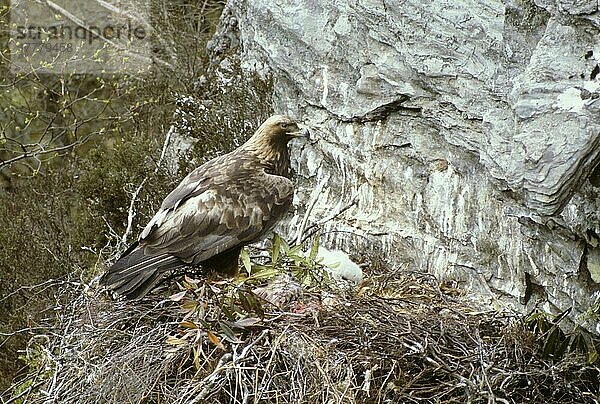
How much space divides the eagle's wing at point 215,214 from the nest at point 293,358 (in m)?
0.34

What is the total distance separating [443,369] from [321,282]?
121 cm

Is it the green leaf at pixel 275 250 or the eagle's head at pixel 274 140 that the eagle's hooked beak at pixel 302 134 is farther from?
the green leaf at pixel 275 250

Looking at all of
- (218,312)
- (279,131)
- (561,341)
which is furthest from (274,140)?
(561,341)

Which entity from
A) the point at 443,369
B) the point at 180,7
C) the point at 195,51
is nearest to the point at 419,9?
the point at 443,369

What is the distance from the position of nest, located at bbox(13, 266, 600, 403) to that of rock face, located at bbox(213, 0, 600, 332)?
0.47 m

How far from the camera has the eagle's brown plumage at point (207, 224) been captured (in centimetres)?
461

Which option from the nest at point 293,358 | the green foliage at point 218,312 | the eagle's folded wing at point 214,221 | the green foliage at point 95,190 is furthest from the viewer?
the green foliage at point 95,190

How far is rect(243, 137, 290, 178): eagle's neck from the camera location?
5.26m

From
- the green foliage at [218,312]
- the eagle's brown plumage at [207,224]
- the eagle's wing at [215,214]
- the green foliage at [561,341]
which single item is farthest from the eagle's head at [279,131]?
the green foliage at [561,341]

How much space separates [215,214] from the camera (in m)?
4.80

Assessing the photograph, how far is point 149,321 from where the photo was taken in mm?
4484

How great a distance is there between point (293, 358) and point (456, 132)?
6.58ft

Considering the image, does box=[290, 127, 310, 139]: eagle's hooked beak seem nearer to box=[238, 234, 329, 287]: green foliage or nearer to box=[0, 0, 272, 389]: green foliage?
box=[238, 234, 329, 287]: green foliage

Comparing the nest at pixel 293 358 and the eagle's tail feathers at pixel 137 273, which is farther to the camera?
the eagle's tail feathers at pixel 137 273
